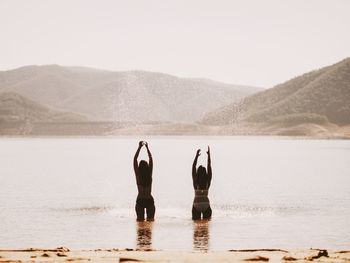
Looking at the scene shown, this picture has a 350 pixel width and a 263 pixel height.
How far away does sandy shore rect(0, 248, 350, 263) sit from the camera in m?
10.4

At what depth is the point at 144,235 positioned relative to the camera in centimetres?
1783

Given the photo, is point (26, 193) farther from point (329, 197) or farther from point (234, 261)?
point (234, 261)

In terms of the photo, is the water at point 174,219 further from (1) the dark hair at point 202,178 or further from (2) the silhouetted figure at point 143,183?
(1) the dark hair at point 202,178

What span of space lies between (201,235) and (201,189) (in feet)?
5.25

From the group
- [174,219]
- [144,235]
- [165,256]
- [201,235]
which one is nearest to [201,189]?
[201,235]

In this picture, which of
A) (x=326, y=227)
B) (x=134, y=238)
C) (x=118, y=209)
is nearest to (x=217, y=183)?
(x=118, y=209)

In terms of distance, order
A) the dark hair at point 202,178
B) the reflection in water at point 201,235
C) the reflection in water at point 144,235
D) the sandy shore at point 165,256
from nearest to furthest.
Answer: the sandy shore at point 165,256 → the reflection in water at point 201,235 → the reflection in water at point 144,235 → the dark hair at point 202,178

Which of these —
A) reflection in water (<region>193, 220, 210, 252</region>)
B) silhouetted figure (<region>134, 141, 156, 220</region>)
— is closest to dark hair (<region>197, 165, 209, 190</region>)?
reflection in water (<region>193, 220, 210, 252</region>)

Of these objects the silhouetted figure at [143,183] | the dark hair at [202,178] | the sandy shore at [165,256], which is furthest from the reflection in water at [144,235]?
the sandy shore at [165,256]

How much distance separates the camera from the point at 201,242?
16625mm

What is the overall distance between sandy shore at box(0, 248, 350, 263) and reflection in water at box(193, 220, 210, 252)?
14.5 ft

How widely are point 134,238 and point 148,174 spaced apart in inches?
83.7

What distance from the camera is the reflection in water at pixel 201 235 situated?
16.0 metres

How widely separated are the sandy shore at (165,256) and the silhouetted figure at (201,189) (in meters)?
6.74
